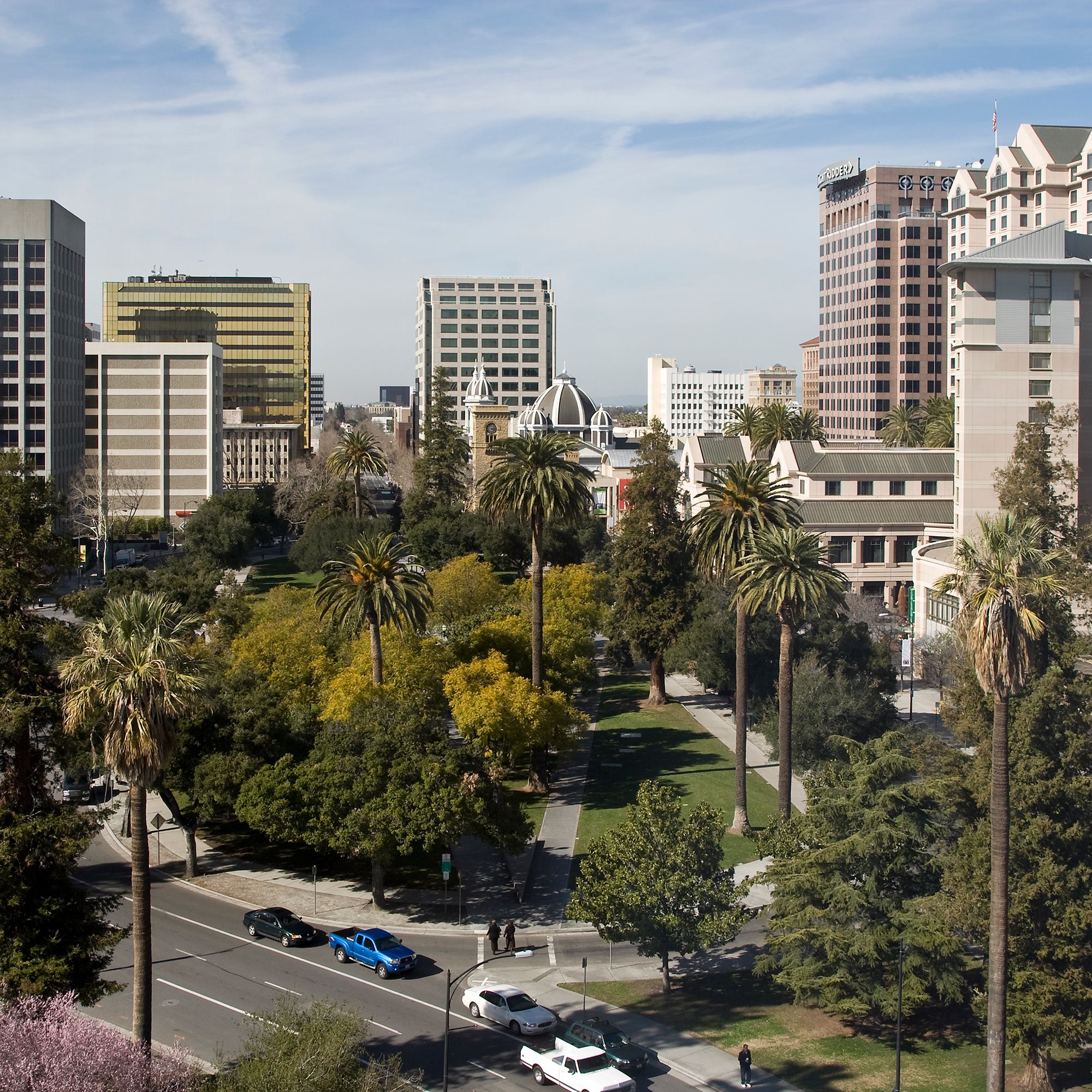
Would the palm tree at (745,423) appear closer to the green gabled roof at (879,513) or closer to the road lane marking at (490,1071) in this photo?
the green gabled roof at (879,513)

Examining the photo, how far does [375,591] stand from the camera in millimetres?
54625

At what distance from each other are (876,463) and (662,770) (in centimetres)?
5521

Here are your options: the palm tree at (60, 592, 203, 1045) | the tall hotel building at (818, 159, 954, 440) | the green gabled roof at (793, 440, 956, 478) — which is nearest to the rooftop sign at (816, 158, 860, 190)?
the tall hotel building at (818, 159, 954, 440)

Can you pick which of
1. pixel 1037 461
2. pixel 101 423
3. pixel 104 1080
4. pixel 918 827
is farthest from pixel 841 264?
pixel 104 1080

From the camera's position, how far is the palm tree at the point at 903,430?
470 feet

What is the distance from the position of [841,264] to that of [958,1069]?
564ft

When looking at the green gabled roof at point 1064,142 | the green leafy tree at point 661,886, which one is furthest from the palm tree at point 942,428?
the green leafy tree at point 661,886

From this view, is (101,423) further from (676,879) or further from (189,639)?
(676,879)

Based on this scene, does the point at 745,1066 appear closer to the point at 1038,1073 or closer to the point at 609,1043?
the point at 609,1043

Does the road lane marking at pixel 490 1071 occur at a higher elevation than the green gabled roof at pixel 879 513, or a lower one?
lower

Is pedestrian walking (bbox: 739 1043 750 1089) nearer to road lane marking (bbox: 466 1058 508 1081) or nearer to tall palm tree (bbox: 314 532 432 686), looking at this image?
road lane marking (bbox: 466 1058 508 1081)

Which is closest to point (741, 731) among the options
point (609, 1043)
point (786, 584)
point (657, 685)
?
point (786, 584)

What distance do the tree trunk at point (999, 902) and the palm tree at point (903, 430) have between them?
111 m

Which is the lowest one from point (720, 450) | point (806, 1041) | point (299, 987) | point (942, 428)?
point (806, 1041)
